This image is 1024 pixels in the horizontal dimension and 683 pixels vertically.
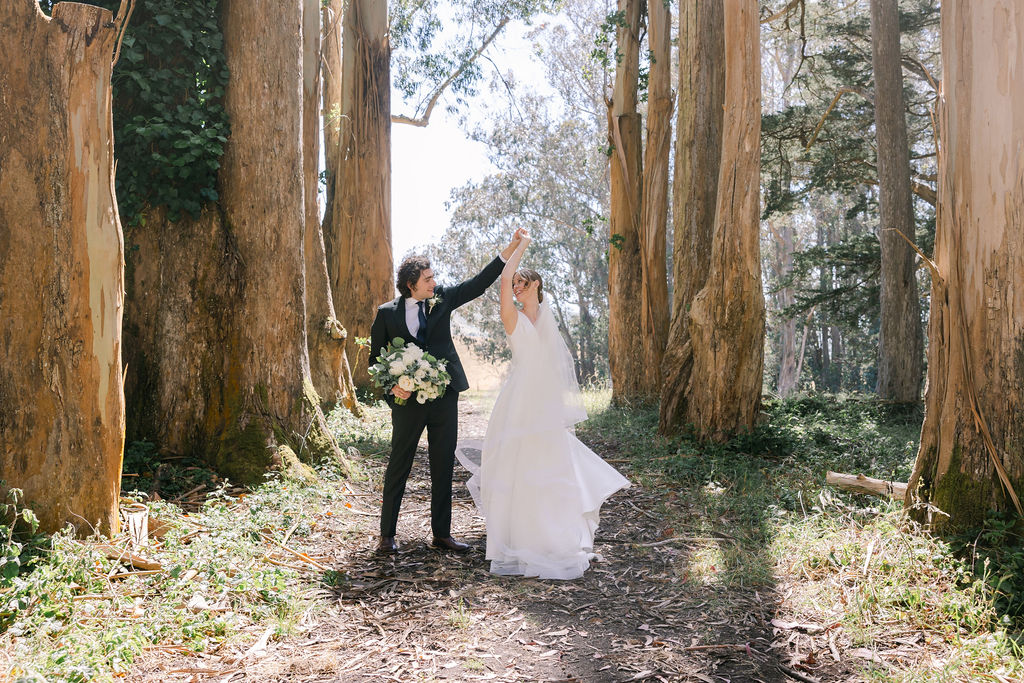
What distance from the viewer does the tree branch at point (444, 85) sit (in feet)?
67.7

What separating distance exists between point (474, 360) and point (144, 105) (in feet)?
96.0

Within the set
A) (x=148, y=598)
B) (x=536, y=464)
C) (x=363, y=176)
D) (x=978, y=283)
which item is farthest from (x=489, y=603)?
(x=363, y=176)

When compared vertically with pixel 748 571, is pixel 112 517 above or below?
above

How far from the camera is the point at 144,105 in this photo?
6.84 meters

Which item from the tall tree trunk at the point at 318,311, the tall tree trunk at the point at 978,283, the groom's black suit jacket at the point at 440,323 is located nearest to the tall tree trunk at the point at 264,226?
the groom's black suit jacket at the point at 440,323

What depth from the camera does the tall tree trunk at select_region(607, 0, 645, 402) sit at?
13578mm

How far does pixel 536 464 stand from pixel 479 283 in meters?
1.45

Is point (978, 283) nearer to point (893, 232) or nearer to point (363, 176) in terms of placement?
point (893, 232)

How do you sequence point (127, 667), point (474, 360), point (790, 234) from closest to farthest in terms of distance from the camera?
point (127, 667), point (790, 234), point (474, 360)

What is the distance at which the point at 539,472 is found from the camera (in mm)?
5695

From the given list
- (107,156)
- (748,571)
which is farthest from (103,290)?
(748,571)

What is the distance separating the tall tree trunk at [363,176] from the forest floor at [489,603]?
7.53m

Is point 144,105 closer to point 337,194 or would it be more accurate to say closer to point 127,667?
point 127,667

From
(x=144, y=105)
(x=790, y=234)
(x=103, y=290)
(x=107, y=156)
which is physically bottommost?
(x=103, y=290)
